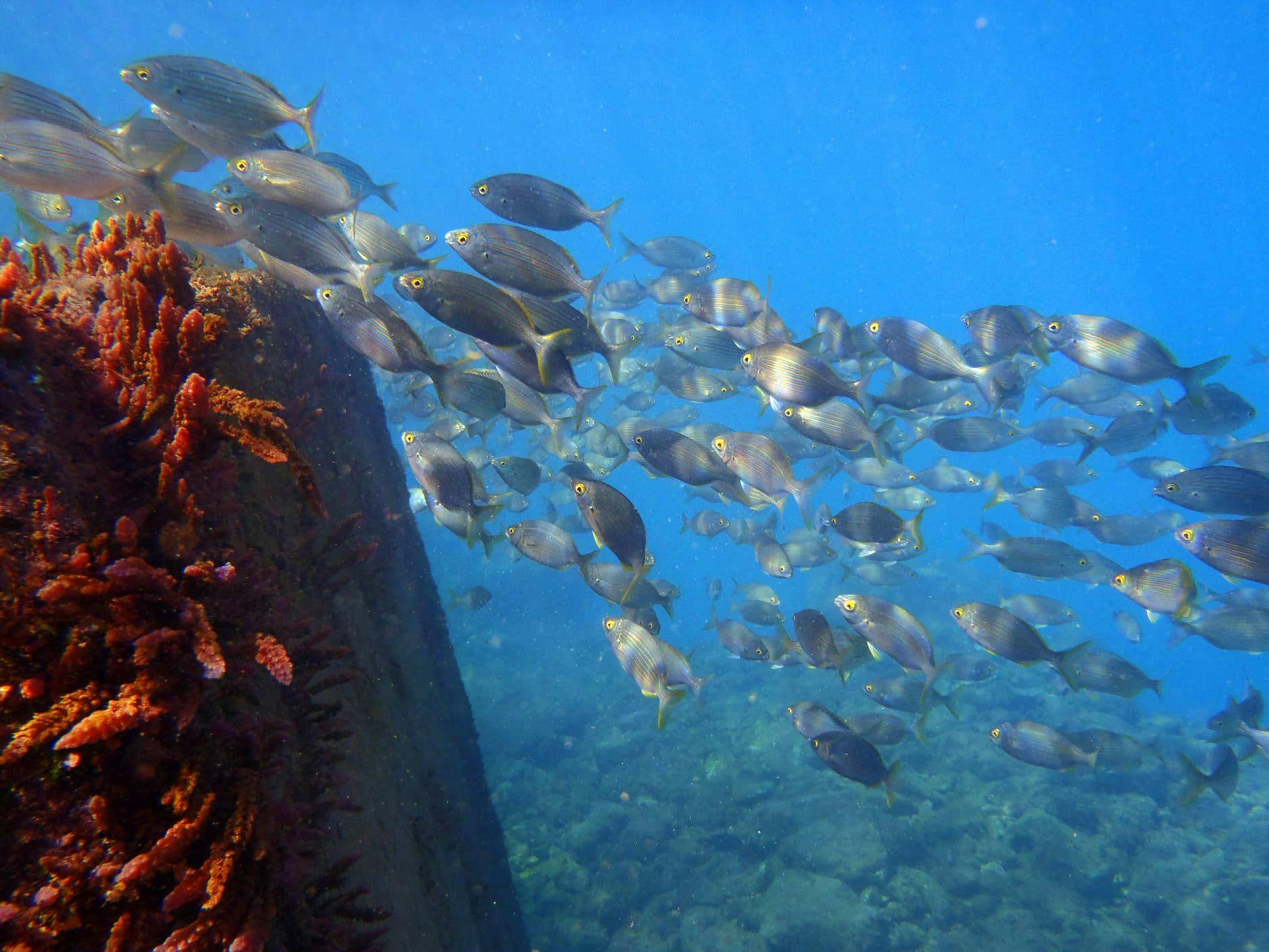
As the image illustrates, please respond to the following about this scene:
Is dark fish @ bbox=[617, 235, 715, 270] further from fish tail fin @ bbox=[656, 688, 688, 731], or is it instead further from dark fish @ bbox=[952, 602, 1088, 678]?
fish tail fin @ bbox=[656, 688, 688, 731]

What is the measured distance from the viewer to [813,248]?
472 feet

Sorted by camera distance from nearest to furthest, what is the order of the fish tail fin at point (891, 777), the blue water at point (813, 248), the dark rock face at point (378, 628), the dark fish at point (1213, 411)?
the dark rock face at point (378, 628)
the fish tail fin at point (891, 777)
the dark fish at point (1213, 411)
the blue water at point (813, 248)

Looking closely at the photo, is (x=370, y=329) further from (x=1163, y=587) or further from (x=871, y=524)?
(x=1163, y=587)

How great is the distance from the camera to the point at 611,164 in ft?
460

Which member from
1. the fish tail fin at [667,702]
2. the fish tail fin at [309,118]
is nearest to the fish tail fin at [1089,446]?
the fish tail fin at [667,702]

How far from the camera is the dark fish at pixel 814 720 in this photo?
557 centimetres

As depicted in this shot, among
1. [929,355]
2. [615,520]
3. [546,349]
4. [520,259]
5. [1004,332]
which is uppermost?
[1004,332]

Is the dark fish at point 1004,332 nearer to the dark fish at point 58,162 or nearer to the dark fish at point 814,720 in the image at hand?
the dark fish at point 814,720

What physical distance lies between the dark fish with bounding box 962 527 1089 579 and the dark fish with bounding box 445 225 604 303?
589 cm

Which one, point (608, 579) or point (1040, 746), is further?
point (1040, 746)

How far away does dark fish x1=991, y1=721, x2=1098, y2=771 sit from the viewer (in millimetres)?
5902

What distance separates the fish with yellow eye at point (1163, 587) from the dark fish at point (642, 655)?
4381mm

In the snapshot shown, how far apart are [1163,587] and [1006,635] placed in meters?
1.65

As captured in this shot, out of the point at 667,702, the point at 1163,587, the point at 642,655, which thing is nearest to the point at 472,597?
the point at 642,655
